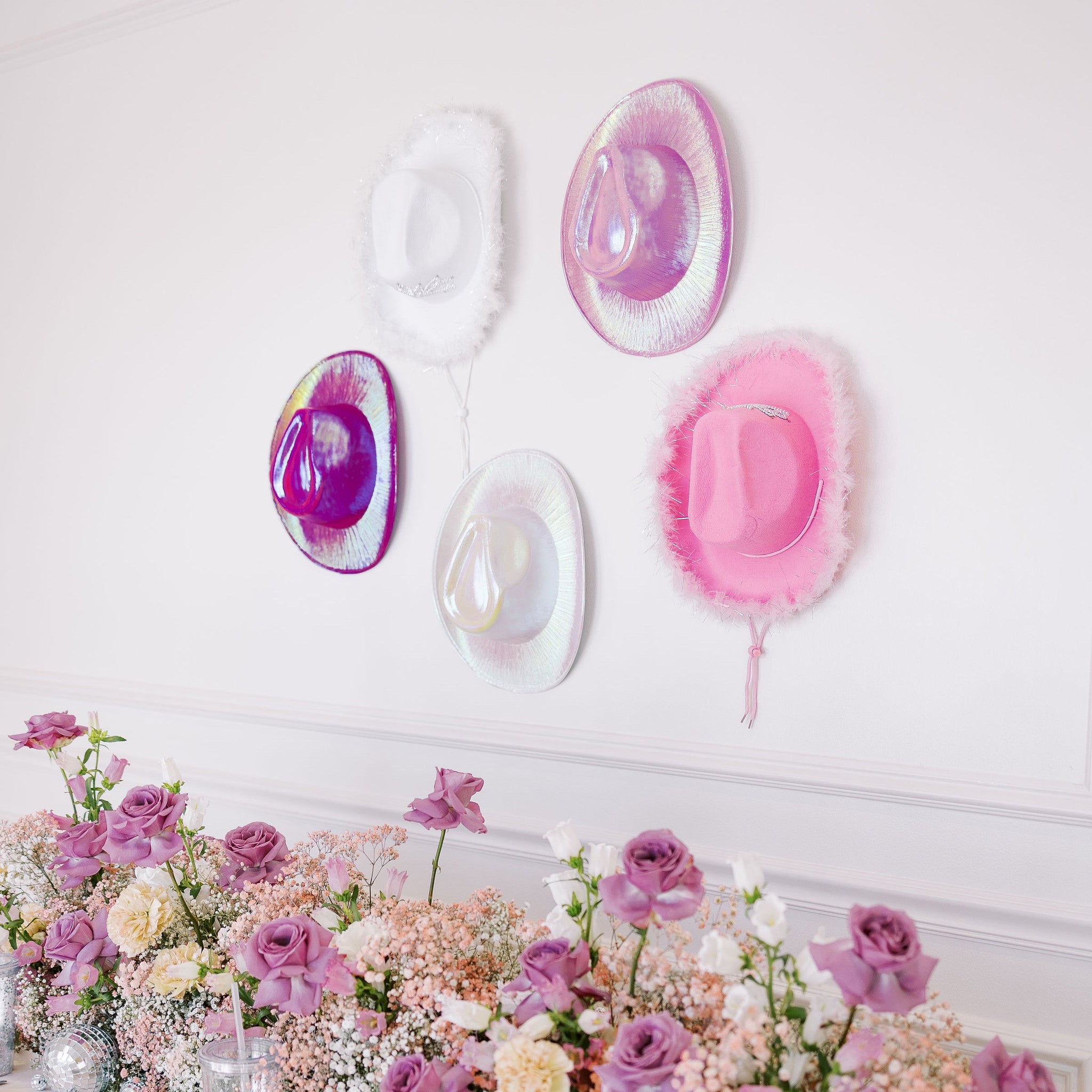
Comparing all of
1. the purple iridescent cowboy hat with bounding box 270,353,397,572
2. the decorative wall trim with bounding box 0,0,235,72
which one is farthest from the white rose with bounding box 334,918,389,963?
the decorative wall trim with bounding box 0,0,235,72

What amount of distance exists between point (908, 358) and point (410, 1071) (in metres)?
1.25

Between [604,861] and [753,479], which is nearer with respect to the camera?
[604,861]

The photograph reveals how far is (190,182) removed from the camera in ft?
8.02

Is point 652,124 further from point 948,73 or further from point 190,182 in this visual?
point 190,182

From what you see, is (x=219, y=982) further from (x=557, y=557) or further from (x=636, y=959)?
(x=557, y=557)

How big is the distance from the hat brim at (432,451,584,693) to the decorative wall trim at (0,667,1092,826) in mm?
116

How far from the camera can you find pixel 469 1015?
3.22 ft

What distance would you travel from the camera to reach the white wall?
1.49 metres

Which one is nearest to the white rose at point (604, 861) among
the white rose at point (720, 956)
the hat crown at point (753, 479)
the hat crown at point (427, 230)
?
the white rose at point (720, 956)

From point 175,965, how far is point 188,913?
0.14 m

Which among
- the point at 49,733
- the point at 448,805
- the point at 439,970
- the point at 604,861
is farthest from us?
the point at 49,733

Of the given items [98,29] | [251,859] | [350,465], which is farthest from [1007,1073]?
[98,29]

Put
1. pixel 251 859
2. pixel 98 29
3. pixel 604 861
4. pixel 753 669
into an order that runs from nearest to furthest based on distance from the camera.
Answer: pixel 604 861 → pixel 251 859 → pixel 753 669 → pixel 98 29

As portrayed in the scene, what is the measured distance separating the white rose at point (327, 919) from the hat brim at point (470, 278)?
115 centimetres
